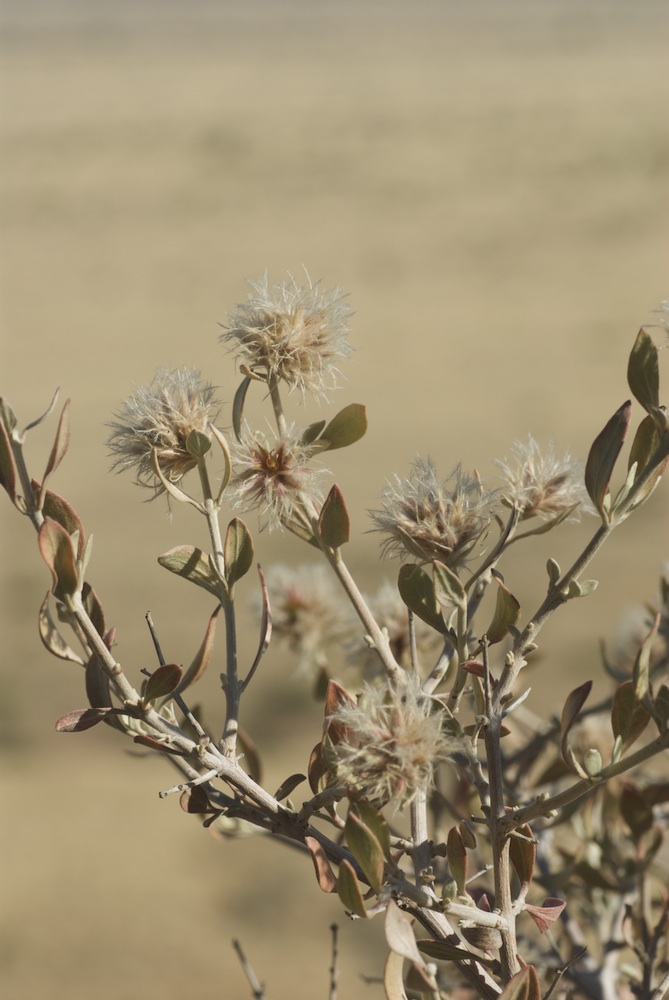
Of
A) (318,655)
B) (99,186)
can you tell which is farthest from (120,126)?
(318,655)

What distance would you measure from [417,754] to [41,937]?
3.58 metres

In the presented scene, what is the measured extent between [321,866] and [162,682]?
0.44 feet

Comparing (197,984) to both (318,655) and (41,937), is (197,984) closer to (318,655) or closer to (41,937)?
(41,937)

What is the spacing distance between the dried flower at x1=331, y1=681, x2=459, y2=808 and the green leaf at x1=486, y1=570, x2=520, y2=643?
8 centimetres

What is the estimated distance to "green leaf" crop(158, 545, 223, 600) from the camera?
2.12 ft

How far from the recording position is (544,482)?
28.2 inches

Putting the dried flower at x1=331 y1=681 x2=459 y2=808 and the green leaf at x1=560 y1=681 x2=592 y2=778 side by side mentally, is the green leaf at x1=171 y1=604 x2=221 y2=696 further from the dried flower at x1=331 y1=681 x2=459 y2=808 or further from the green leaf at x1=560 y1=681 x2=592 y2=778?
the green leaf at x1=560 y1=681 x2=592 y2=778

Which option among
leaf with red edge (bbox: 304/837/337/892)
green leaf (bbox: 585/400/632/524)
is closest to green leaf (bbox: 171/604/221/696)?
leaf with red edge (bbox: 304/837/337/892)

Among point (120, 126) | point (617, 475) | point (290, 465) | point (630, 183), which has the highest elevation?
point (120, 126)

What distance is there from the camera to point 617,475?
18.1 ft

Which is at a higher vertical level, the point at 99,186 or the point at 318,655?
the point at 99,186

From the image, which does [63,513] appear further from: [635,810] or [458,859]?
[635,810]

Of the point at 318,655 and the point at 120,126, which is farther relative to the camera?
the point at 120,126

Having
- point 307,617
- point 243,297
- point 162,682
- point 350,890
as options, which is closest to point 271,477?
point 162,682
